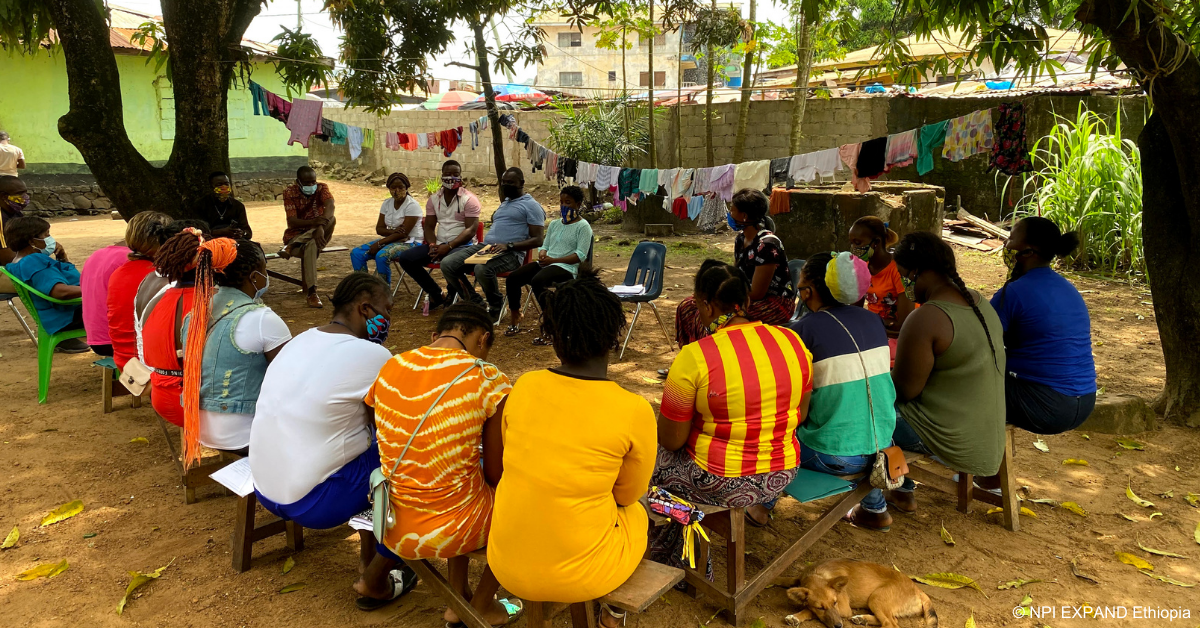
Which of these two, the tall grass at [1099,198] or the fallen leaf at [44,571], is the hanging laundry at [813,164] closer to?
the tall grass at [1099,198]

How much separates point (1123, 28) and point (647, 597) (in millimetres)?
4015

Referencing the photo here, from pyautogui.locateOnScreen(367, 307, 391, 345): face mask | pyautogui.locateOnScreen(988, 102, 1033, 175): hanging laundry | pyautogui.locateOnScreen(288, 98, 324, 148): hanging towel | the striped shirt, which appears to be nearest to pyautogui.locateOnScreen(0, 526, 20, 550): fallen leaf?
pyautogui.locateOnScreen(367, 307, 391, 345): face mask

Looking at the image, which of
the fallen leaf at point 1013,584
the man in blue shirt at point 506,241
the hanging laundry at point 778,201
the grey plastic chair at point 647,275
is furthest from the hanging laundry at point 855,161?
the fallen leaf at point 1013,584

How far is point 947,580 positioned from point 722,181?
4907mm

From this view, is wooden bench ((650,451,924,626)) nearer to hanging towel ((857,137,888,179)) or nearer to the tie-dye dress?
the tie-dye dress

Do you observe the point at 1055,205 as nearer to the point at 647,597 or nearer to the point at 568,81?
the point at 647,597

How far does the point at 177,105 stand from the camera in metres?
6.84

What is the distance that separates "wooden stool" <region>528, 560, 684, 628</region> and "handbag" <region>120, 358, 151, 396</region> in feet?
9.23

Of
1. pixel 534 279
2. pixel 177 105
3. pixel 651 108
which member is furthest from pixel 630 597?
pixel 651 108

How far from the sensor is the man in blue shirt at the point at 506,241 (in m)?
7.14

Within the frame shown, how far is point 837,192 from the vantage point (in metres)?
9.04

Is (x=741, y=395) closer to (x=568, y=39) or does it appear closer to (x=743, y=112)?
(x=743, y=112)

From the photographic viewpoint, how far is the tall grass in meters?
8.15

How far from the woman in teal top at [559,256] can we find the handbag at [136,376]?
3.14 m
